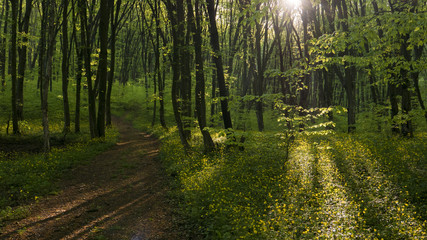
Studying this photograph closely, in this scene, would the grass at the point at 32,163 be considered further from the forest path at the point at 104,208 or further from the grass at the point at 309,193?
the grass at the point at 309,193

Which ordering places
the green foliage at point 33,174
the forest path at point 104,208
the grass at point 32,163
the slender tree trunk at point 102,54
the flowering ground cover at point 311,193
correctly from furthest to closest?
the slender tree trunk at point 102,54, the green foliage at point 33,174, the grass at point 32,163, the forest path at point 104,208, the flowering ground cover at point 311,193

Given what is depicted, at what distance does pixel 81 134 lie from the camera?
1741cm

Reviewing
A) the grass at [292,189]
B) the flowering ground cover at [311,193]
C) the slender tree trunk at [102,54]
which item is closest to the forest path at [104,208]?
the grass at [292,189]

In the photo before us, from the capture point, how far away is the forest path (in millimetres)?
5609

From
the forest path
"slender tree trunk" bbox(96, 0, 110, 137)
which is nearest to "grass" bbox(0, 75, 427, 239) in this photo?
the forest path

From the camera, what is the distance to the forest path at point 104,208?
5609mm

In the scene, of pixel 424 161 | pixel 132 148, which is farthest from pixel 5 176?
pixel 424 161

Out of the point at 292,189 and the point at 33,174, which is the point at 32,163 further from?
the point at 292,189

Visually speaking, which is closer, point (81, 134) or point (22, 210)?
point (22, 210)

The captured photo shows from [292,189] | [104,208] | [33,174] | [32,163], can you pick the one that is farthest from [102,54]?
[292,189]

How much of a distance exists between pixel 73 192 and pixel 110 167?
2987 mm

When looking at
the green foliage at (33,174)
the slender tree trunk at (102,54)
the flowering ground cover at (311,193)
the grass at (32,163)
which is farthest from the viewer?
the slender tree trunk at (102,54)

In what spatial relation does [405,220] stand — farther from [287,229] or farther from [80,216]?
[80,216]

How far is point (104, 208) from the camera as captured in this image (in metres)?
6.99
